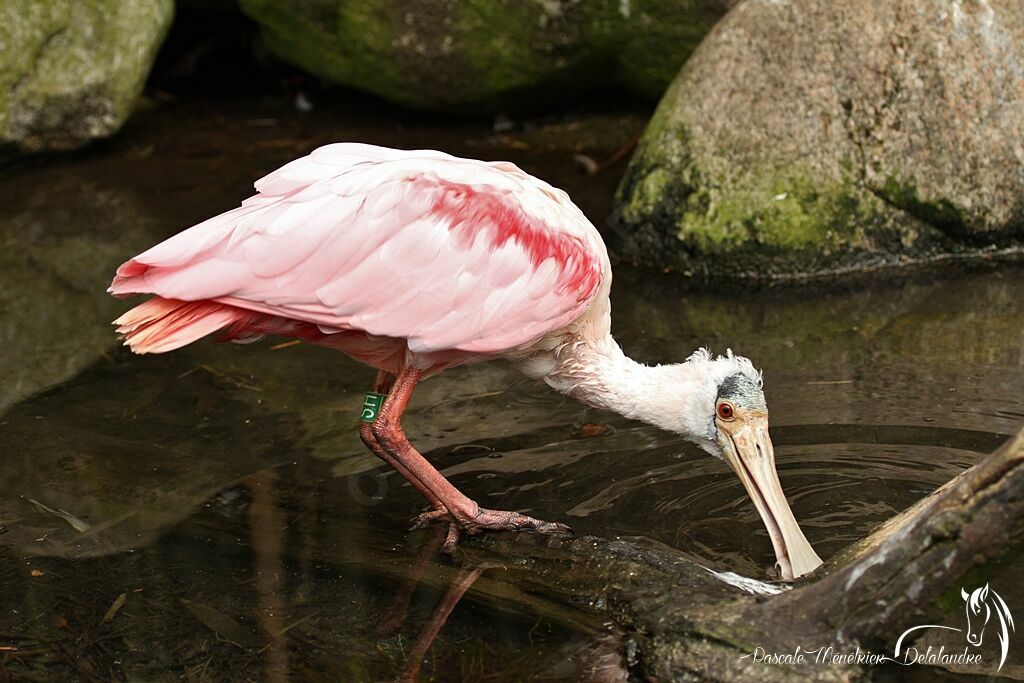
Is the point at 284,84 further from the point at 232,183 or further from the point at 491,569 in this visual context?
the point at 491,569

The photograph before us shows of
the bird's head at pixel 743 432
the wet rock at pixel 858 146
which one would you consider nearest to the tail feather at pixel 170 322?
the bird's head at pixel 743 432

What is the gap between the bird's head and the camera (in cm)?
473

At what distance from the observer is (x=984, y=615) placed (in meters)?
4.27

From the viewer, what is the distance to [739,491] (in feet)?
17.3

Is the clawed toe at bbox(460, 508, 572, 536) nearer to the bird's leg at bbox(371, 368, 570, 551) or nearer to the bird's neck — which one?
the bird's leg at bbox(371, 368, 570, 551)

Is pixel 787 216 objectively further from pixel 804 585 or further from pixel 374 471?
pixel 804 585

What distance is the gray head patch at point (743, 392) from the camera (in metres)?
4.98

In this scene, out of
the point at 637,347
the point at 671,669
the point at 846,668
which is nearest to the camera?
the point at 846,668

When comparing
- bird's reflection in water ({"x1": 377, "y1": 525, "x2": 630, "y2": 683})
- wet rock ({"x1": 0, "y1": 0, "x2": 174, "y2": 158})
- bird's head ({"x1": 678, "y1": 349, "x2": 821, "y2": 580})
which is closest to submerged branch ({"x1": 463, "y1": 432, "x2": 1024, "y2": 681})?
bird's reflection in water ({"x1": 377, "y1": 525, "x2": 630, "y2": 683})

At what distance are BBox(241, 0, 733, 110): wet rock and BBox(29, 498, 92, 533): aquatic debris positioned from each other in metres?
5.38

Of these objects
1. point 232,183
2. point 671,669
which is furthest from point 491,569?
point 232,183

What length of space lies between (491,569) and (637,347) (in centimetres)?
224

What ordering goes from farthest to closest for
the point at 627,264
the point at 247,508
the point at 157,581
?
1. the point at 627,264
2. the point at 247,508
3. the point at 157,581

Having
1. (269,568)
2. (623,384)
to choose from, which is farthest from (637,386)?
(269,568)
